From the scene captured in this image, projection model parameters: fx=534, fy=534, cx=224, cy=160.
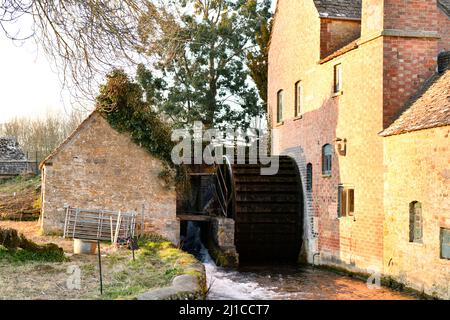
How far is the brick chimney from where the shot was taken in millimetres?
12648

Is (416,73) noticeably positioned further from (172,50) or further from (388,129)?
(172,50)

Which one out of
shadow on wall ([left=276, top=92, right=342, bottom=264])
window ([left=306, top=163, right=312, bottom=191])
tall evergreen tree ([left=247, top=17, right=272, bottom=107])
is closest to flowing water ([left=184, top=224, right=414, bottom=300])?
shadow on wall ([left=276, top=92, right=342, bottom=264])

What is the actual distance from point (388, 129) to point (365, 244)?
299 centimetres

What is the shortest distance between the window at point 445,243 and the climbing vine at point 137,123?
8.14m

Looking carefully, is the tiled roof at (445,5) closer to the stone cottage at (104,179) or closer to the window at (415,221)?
the window at (415,221)

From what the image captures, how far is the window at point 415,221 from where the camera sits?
11.3 meters

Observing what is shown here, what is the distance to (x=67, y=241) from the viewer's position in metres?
15.1

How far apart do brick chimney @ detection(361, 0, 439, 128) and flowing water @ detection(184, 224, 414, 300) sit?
13.1ft

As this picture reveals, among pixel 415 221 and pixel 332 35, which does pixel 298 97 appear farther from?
pixel 415 221

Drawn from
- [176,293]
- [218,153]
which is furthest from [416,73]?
[218,153]

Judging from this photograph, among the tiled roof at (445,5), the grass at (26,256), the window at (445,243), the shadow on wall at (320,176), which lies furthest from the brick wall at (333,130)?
the grass at (26,256)

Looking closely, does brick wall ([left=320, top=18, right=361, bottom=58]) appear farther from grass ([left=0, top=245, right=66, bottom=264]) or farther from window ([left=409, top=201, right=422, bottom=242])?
grass ([left=0, top=245, right=66, bottom=264])

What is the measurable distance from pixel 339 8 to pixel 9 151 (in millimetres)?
24869

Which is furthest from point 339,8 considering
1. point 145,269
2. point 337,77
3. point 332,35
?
point 145,269
